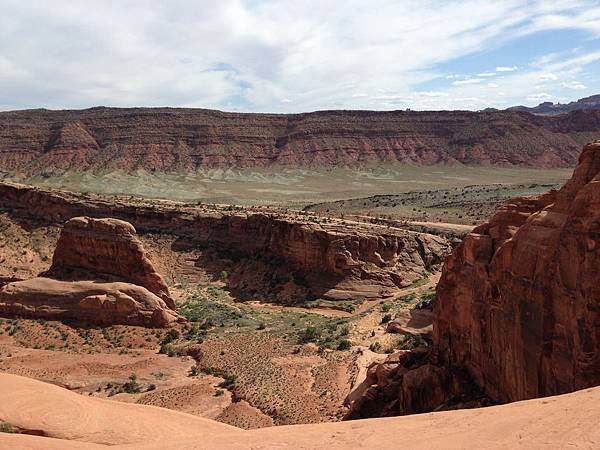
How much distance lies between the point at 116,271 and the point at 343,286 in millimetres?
17790

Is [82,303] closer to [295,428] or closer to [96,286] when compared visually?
[96,286]

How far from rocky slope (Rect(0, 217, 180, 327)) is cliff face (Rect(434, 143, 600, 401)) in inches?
781

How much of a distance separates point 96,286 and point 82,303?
123cm

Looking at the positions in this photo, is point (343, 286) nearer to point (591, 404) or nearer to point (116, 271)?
point (116, 271)

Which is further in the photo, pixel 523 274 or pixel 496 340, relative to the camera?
pixel 496 340

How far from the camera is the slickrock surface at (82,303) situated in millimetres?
30531

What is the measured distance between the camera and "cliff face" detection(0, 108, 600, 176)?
142m

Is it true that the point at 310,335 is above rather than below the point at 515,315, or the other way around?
below

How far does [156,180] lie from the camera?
131 m

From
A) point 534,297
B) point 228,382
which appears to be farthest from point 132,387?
point 534,297

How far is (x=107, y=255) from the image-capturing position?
33531 mm

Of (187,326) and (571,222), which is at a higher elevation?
(571,222)

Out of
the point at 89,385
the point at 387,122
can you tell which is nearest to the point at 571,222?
the point at 89,385

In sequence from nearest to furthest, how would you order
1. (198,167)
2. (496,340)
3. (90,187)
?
(496,340) < (90,187) < (198,167)
